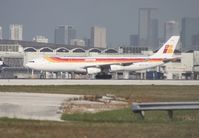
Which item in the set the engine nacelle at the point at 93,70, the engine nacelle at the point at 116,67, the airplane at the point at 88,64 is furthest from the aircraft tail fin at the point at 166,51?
the engine nacelle at the point at 93,70

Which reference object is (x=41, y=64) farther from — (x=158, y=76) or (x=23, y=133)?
(x=23, y=133)

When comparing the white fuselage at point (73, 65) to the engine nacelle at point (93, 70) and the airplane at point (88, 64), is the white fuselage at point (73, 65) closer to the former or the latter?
the airplane at point (88, 64)

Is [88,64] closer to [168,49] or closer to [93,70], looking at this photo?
[93,70]

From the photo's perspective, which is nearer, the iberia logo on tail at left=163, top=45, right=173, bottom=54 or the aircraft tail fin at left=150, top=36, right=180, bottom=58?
the aircraft tail fin at left=150, top=36, right=180, bottom=58

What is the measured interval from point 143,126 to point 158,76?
96.0 m

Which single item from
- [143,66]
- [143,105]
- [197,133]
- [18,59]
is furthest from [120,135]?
[18,59]

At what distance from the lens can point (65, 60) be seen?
90.4 metres

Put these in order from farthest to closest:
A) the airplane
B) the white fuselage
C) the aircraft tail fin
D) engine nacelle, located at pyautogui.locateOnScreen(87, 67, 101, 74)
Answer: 1. the aircraft tail fin
2. the white fuselage
3. the airplane
4. engine nacelle, located at pyautogui.locateOnScreen(87, 67, 101, 74)

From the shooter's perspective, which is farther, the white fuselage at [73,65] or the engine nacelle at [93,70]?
the white fuselage at [73,65]

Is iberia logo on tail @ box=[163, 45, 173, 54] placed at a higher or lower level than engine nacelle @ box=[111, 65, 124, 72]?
higher

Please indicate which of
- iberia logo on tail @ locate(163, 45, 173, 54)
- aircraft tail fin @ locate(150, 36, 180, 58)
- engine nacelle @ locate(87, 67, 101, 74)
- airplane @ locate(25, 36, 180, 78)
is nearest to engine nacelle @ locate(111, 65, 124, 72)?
airplane @ locate(25, 36, 180, 78)

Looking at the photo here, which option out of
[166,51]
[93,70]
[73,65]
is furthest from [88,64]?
[166,51]

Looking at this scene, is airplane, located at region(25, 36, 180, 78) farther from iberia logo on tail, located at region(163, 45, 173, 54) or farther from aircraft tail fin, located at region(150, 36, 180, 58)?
iberia logo on tail, located at region(163, 45, 173, 54)

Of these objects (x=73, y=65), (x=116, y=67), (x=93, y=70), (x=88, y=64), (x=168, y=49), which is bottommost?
(x=93, y=70)
